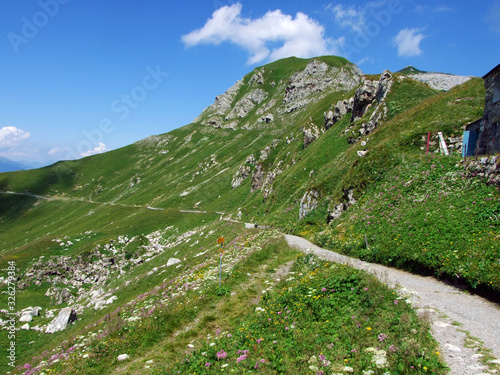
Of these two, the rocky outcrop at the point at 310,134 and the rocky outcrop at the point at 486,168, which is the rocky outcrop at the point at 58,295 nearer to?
the rocky outcrop at the point at 486,168

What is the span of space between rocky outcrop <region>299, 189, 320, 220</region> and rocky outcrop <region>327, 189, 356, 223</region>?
4660mm

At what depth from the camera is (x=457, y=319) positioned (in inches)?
332

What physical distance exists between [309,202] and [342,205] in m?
7.15

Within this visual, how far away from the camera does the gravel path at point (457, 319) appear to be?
6.26 metres

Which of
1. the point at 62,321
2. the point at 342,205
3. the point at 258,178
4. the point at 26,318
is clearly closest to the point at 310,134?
the point at 258,178

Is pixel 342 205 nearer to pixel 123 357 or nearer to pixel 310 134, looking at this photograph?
pixel 123 357

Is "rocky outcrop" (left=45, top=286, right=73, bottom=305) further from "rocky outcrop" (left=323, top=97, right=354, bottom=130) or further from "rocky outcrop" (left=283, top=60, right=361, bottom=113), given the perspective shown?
"rocky outcrop" (left=283, top=60, right=361, bottom=113)

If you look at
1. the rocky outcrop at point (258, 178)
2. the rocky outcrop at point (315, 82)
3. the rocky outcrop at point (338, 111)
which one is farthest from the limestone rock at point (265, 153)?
the rocky outcrop at point (315, 82)

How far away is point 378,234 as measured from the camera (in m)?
18.1

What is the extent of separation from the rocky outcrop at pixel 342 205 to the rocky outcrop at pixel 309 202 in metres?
4.66

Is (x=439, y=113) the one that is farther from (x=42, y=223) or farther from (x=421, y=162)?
(x=42, y=223)

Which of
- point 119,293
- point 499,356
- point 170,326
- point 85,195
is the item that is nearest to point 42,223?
point 85,195

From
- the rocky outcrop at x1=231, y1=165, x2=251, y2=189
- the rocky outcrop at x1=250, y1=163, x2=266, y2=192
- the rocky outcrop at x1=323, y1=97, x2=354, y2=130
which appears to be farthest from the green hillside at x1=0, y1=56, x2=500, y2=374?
the rocky outcrop at x1=231, y1=165, x2=251, y2=189

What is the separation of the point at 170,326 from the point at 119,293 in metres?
27.3
